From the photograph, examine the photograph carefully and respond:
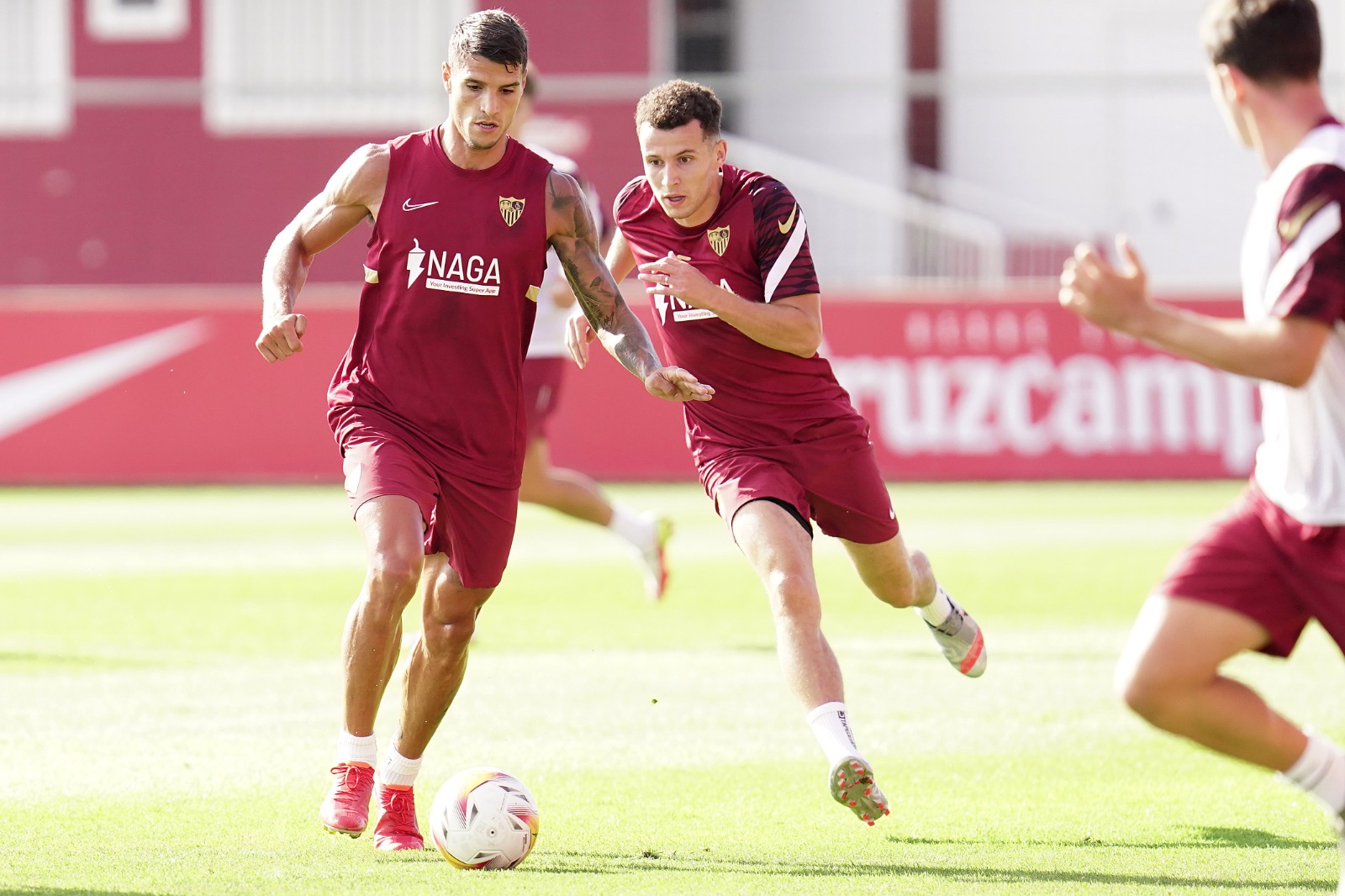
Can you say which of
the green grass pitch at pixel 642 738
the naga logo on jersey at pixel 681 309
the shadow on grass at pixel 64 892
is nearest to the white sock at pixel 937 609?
the green grass pitch at pixel 642 738

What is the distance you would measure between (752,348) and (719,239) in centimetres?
40

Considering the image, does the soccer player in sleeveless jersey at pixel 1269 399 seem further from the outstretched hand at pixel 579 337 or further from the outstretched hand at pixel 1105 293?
the outstretched hand at pixel 579 337

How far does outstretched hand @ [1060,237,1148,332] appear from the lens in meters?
4.24

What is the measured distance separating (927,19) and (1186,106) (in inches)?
211

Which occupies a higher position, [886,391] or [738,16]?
[738,16]

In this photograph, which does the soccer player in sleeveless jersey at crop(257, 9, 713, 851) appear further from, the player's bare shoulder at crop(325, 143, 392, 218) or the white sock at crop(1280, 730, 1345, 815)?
the white sock at crop(1280, 730, 1345, 815)

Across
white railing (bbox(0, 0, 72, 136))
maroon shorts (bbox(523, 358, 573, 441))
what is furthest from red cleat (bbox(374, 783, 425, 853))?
white railing (bbox(0, 0, 72, 136))

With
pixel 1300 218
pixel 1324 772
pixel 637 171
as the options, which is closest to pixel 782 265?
pixel 1300 218

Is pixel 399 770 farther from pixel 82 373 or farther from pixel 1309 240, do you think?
pixel 82 373

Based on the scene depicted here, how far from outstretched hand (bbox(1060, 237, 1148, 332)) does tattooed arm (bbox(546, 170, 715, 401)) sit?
1830 mm

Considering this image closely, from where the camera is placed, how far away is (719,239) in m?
6.48

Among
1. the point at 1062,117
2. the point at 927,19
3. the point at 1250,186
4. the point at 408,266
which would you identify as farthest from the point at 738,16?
the point at 408,266

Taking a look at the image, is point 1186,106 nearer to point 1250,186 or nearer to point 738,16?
point 1250,186

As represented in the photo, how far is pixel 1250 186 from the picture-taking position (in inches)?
906
